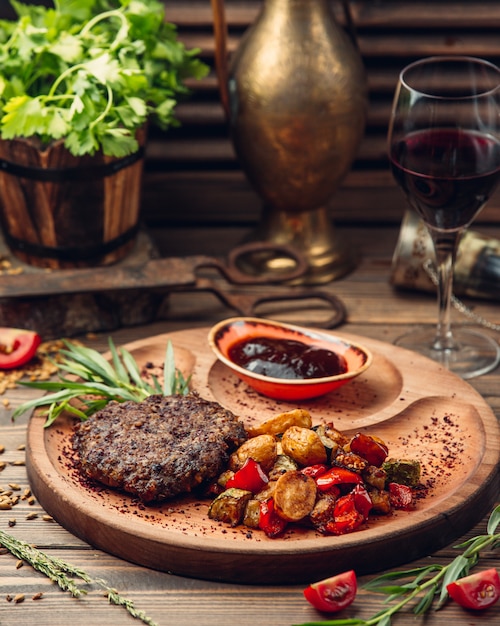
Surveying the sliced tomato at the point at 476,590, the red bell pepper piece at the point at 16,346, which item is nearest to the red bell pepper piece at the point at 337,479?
the sliced tomato at the point at 476,590

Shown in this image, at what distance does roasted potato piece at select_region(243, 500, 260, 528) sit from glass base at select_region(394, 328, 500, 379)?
0.67 meters

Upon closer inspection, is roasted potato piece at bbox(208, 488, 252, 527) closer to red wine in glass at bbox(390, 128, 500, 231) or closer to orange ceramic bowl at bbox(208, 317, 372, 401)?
orange ceramic bowl at bbox(208, 317, 372, 401)

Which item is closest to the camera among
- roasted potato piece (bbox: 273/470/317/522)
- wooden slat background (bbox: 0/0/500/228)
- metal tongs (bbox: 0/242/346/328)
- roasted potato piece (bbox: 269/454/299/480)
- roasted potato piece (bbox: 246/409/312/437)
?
roasted potato piece (bbox: 273/470/317/522)

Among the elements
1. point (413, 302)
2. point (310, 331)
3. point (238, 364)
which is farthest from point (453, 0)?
point (238, 364)

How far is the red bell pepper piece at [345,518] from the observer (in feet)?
4.59

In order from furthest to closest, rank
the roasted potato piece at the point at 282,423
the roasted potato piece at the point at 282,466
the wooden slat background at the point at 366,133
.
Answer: the wooden slat background at the point at 366,133, the roasted potato piece at the point at 282,423, the roasted potato piece at the point at 282,466

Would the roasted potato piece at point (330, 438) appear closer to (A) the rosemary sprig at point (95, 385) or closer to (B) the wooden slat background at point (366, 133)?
(A) the rosemary sprig at point (95, 385)

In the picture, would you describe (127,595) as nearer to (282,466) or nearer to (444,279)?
(282,466)

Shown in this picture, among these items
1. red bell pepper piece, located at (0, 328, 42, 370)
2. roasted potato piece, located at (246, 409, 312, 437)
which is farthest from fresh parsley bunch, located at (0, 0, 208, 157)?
roasted potato piece, located at (246, 409, 312, 437)

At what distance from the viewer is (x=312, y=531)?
1.43 m

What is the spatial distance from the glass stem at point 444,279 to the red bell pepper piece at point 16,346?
0.86 meters

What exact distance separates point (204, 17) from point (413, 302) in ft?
3.29

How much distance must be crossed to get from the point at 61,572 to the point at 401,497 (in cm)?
54

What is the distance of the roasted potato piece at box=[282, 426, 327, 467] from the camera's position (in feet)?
4.91
